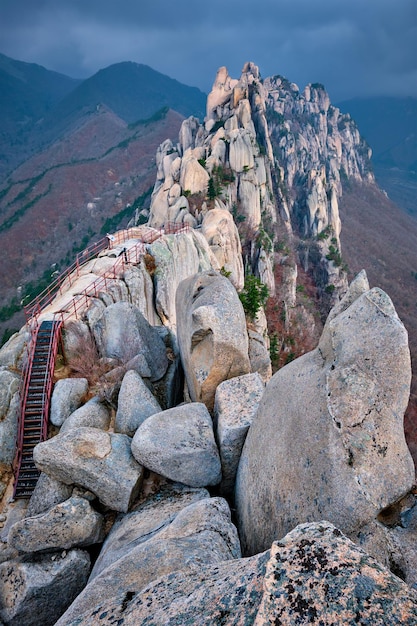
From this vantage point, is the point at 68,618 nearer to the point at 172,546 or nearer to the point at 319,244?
the point at 172,546

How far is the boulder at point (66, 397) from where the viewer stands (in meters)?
11.5

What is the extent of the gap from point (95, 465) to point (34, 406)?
4.51 metres

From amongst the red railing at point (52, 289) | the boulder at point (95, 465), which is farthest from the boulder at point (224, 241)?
the boulder at point (95, 465)

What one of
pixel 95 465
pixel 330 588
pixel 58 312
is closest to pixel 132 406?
pixel 95 465

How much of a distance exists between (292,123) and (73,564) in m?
188

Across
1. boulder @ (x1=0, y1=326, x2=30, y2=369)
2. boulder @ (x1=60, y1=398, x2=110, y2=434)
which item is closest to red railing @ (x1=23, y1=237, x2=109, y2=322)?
boulder @ (x1=0, y1=326, x2=30, y2=369)

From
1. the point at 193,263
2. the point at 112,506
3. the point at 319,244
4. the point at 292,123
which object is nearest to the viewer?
the point at 112,506

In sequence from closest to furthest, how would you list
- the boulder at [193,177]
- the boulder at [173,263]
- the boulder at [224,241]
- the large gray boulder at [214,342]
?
the large gray boulder at [214,342]
the boulder at [173,263]
the boulder at [224,241]
the boulder at [193,177]

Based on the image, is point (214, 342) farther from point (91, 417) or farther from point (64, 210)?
point (64, 210)

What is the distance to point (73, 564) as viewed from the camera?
7312mm

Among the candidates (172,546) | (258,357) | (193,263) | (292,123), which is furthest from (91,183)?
(172,546)

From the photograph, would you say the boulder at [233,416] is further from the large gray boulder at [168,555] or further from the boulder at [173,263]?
the boulder at [173,263]

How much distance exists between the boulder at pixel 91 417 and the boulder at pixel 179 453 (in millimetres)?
2440

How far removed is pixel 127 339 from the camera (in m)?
13.7
